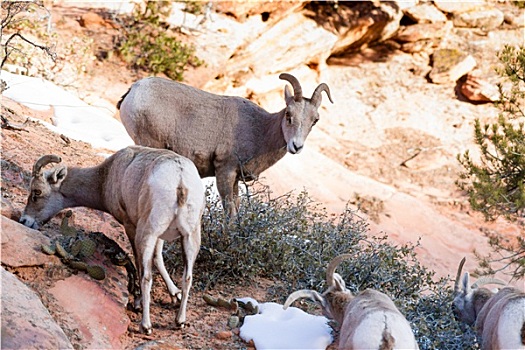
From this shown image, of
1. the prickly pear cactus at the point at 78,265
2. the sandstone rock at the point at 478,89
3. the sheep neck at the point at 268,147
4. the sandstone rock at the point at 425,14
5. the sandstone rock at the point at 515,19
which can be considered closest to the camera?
the prickly pear cactus at the point at 78,265

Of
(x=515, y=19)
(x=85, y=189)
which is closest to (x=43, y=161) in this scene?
(x=85, y=189)

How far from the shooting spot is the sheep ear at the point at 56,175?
6.57 meters

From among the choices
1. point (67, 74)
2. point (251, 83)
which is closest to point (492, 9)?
point (251, 83)

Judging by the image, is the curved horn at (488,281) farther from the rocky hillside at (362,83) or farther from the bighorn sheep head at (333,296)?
the rocky hillside at (362,83)

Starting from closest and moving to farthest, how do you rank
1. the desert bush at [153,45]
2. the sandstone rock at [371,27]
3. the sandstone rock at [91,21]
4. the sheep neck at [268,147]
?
the sheep neck at [268,147], the desert bush at [153,45], the sandstone rock at [91,21], the sandstone rock at [371,27]

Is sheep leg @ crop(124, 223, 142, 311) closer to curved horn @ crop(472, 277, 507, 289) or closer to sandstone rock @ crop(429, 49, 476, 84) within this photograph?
curved horn @ crop(472, 277, 507, 289)

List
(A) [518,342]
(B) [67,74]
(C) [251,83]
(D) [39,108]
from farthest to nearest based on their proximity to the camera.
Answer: (C) [251,83]
(B) [67,74]
(D) [39,108]
(A) [518,342]

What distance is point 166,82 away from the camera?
817 cm

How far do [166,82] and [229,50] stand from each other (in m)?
7.43

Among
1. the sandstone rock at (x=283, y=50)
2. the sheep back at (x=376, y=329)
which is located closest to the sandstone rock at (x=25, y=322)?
the sheep back at (x=376, y=329)

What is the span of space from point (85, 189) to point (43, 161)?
1.49 ft

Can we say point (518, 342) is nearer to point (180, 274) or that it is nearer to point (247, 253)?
point (247, 253)

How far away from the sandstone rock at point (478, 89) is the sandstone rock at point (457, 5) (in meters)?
1.91

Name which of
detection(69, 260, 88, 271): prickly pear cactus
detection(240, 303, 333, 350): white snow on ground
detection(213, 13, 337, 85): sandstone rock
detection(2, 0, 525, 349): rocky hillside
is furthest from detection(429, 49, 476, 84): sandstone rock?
detection(69, 260, 88, 271): prickly pear cactus
